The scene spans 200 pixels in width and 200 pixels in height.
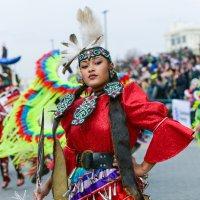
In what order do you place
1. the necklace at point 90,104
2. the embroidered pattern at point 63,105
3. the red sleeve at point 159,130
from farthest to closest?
the embroidered pattern at point 63,105 < the necklace at point 90,104 < the red sleeve at point 159,130

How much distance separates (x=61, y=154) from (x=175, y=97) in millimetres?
14199

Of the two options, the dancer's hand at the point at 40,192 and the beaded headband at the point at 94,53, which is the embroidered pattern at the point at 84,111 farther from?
the dancer's hand at the point at 40,192

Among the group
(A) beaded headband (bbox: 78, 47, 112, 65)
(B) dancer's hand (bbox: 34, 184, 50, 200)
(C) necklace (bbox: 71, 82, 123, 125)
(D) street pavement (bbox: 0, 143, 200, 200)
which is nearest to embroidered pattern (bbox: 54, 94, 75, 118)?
(C) necklace (bbox: 71, 82, 123, 125)

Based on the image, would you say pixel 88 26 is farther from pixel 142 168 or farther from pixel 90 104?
pixel 142 168

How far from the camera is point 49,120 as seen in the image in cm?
847

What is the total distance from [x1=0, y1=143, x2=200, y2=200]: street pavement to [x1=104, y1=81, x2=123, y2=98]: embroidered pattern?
401cm

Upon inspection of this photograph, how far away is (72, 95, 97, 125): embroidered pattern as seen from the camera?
4270 mm

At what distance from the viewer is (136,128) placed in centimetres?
427

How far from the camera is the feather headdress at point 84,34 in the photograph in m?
4.57

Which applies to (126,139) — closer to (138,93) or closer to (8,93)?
(138,93)

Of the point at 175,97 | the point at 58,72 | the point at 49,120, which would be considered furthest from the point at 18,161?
the point at 175,97

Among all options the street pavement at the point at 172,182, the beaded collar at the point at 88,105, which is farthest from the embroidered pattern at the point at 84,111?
the street pavement at the point at 172,182

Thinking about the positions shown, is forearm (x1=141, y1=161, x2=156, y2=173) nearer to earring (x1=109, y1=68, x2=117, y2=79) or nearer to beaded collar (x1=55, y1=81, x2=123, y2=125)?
beaded collar (x1=55, y1=81, x2=123, y2=125)

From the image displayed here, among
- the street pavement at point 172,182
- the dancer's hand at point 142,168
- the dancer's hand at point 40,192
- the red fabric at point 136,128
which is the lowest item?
the street pavement at point 172,182
